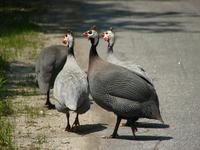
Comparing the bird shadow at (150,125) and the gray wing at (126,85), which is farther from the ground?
the gray wing at (126,85)

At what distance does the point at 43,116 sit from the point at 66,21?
28.6 feet

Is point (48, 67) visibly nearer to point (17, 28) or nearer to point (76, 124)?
point (76, 124)

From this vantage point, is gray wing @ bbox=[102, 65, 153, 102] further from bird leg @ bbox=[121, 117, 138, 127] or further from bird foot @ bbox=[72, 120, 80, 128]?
bird foot @ bbox=[72, 120, 80, 128]

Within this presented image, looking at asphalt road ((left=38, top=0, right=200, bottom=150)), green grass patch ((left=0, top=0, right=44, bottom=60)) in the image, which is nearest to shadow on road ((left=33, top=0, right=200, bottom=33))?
asphalt road ((left=38, top=0, right=200, bottom=150))

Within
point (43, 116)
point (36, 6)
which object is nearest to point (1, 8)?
point (36, 6)

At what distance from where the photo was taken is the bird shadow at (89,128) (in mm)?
9086

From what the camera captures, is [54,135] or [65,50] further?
[65,50]

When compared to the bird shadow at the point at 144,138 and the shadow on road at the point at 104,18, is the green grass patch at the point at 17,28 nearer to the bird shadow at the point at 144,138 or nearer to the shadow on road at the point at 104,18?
the shadow on road at the point at 104,18

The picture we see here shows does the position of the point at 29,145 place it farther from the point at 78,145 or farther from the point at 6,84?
the point at 6,84

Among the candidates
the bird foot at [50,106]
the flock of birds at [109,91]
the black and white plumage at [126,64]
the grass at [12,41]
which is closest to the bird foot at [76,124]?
the flock of birds at [109,91]

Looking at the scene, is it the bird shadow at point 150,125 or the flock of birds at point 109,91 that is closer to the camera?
the flock of birds at point 109,91

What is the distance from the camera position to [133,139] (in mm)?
8672

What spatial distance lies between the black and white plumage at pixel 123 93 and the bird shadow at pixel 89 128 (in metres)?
0.48

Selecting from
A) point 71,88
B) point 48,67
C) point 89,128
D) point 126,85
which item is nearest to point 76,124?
point 89,128
